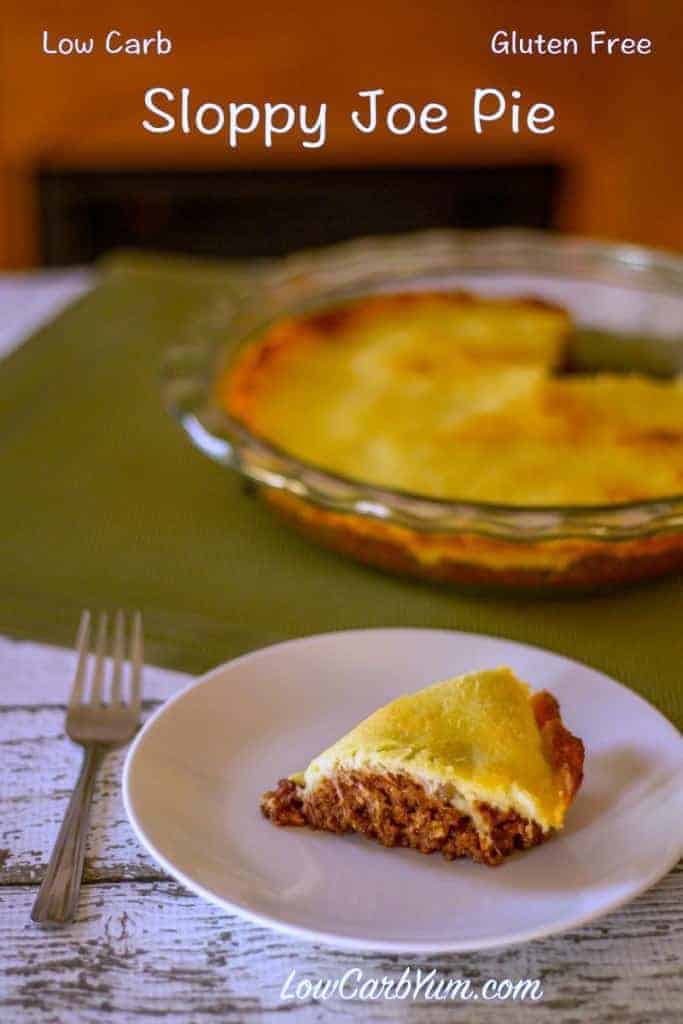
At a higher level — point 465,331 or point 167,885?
point 465,331

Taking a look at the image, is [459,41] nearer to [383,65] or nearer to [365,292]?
[383,65]

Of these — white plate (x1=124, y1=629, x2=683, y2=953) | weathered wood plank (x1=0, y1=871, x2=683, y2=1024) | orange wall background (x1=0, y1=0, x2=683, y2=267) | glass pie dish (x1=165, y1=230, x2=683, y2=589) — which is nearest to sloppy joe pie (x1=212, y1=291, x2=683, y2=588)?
glass pie dish (x1=165, y1=230, x2=683, y2=589)

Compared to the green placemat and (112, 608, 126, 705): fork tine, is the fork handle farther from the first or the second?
the green placemat

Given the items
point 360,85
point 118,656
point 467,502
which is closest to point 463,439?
point 467,502

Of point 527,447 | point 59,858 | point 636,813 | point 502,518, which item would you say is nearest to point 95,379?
point 527,447

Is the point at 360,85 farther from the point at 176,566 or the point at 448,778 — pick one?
the point at 448,778

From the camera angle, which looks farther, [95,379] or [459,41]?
[459,41]

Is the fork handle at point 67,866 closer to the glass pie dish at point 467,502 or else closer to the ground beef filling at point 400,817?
the ground beef filling at point 400,817
